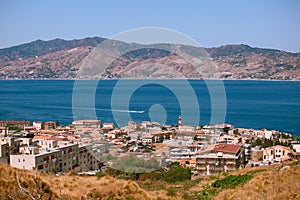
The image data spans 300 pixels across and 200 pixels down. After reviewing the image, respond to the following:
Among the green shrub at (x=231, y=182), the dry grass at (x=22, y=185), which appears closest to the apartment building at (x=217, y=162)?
the green shrub at (x=231, y=182)

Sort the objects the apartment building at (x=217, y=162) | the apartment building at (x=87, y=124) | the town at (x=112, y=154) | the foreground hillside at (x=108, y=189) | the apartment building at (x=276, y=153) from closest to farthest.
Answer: the foreground hillside at (x=108, y=189)
the town at (x=112, y=154)
the apartment building at (x=217, y=162)
the apartment building at (x=276, y=153)
the apartment building at (x=87, y=124)

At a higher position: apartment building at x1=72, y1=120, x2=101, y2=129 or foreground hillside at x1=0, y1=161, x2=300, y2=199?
foreground hillside at x1=0, y1=161, x2=300, y2=199

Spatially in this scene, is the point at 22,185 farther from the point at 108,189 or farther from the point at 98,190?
the point at 108,189

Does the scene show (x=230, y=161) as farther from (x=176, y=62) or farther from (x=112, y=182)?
(x=112, y=182)

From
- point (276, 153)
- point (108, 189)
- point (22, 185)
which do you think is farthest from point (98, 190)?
point (276, 153)

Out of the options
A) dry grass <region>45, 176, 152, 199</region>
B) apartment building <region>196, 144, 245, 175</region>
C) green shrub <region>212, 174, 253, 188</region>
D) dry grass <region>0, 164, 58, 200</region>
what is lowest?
apartment building <region>196, 144, 245, 175</region>

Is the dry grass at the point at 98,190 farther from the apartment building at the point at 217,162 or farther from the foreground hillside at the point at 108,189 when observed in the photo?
the apartment building at the point at 217,162

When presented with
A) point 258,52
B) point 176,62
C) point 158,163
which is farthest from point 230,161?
point 258,52

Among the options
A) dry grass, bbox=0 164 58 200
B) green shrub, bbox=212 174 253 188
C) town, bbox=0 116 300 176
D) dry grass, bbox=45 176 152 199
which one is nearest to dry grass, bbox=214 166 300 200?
green shrub, bbox=212 174 253 188

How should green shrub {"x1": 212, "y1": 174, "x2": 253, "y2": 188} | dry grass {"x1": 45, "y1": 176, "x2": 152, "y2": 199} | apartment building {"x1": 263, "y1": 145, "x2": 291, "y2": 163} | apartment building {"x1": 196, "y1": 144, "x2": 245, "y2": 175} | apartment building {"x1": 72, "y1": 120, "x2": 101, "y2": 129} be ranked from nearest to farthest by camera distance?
dry grass {"x1": 45, "y1": 176, "x2": 152, "y2": 199}, green shrub {"x1": 212, "y1": 174, "x2": 253, "y2": 188}, apartment building {"x1": 196, "y1": 144, "x2": 245, "y2": 175}, apartment building {"x1": 263, "y1": 145, "x2": 291, "y2": 163}, apartment building {"x1": 72, "y1": 120, "x2": 101, "y2": 129}

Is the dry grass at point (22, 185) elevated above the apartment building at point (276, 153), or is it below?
above

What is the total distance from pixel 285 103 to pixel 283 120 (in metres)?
10.8

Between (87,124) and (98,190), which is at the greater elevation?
(98,190)

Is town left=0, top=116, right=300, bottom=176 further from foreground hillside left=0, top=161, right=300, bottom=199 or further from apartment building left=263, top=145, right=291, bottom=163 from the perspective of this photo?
foreground hillside left=0, top=161, right=300, bottom=199
